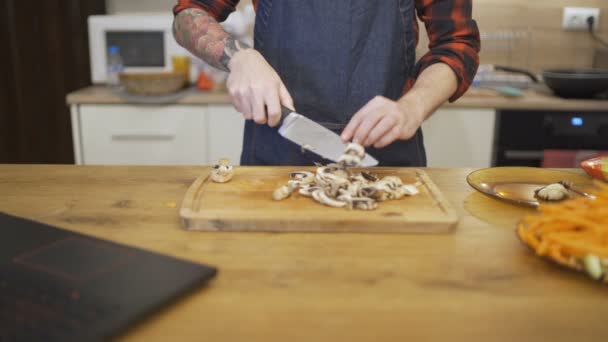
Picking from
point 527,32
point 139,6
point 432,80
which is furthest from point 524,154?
point 139,6

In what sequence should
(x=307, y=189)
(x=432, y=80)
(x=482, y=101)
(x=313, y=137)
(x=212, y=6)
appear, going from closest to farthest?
(x=307, y=189) < (x=313, y=137) < (x=432, y=80) < (x=212, y=6) < (x=482, y=101)

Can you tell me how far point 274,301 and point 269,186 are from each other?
0.40m

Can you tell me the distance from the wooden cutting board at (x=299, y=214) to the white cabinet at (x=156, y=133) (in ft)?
4.18

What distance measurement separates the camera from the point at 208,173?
1.06 meters

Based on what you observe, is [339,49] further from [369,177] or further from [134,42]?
[134,42]

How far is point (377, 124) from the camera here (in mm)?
983

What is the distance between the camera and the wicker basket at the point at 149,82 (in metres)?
2.16

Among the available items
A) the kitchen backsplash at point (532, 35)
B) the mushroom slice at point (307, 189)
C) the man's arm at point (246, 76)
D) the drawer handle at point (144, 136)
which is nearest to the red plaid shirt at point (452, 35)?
the man's arm at point (246, 76)

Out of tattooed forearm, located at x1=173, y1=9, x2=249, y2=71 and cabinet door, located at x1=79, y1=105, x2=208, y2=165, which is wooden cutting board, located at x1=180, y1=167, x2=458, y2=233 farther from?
cabinet door, located at x1=79, y1=105, x2=208, y2=165

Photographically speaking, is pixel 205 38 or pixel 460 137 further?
pixel 460 137

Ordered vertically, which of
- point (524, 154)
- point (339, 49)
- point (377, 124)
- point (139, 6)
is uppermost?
point (139, 6)

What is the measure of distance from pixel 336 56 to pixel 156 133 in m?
1.13

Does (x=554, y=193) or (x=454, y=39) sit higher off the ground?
(x=454, y=39)

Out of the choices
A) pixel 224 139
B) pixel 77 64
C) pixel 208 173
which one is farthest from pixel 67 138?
pixel 208 173
